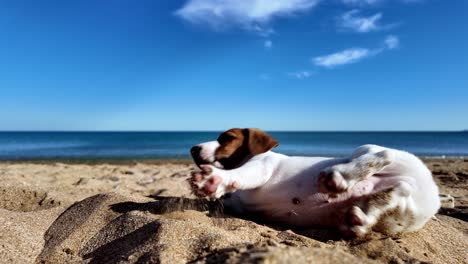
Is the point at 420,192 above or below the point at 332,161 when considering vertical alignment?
below

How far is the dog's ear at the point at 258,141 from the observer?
3.61 m

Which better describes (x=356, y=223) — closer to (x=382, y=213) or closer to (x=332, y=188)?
(x=382, y=213)

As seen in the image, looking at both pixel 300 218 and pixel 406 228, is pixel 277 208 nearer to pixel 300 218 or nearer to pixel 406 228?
pixel 300 218

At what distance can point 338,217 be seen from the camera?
3.03 metres

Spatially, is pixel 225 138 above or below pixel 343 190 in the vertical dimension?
above

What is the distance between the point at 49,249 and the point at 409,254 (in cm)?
248

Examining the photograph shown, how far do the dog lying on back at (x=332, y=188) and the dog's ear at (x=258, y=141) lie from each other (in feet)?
0.25

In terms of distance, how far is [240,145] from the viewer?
3660 mm

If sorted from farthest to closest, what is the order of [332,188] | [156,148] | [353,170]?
[156,148] → [353,170] → [332,188]

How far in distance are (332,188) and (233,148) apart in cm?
118

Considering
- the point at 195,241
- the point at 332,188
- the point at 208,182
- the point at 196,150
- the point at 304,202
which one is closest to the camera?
the point at 195,241

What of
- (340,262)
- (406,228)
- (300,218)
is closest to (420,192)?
(406,228)

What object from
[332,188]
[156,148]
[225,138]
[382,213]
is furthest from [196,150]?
[156,148]

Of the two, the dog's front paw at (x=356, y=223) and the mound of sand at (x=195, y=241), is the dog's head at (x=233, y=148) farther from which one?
the dog's front paw at (x=356, y=223)
